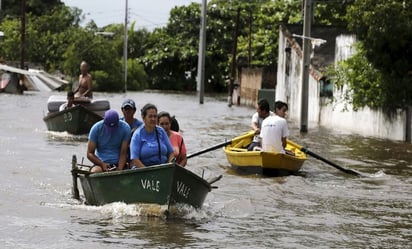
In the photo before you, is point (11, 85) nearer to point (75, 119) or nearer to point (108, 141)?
point (75, 119)

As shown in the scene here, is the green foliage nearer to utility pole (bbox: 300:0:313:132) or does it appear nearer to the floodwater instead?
utility pole (bbox: 300:0:313:132)

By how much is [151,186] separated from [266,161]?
6088mm

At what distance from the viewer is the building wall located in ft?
98.0

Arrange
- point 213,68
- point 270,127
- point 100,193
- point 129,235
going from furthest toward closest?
point 213,68 → point 270,127 → point 100,193 → point 129,235

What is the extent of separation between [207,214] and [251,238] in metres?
1.56

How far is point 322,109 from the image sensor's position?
37594mm

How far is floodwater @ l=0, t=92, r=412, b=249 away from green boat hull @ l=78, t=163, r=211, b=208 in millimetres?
200

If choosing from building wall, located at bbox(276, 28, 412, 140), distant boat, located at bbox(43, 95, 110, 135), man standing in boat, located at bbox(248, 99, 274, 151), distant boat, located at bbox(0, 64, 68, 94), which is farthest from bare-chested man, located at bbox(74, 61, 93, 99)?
distant boat, located at bbox(0, 64, 68, 94)

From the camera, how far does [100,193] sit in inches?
527

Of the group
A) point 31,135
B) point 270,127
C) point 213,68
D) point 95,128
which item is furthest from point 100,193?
point 213,68

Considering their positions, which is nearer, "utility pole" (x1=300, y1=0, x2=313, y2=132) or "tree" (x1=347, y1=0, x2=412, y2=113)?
"tree" (x1=347, y1=0, x2=412, y2=113)

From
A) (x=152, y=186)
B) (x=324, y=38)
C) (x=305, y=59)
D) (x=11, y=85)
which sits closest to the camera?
(x=152, y=186)

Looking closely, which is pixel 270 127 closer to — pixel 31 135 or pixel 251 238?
pixel 251 238

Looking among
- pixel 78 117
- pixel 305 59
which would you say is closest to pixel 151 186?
pixel 78 117
